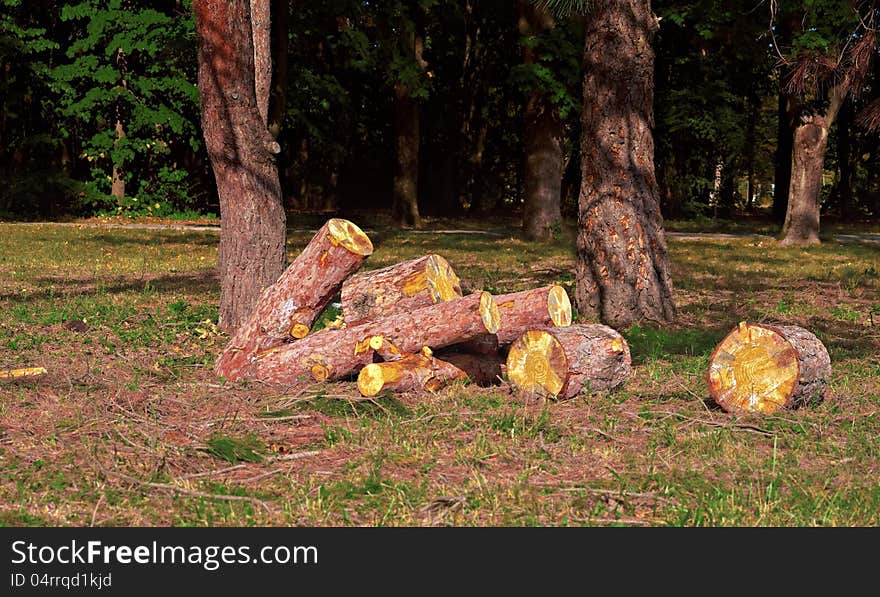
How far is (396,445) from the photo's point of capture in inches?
256

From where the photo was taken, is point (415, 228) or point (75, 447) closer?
point (75, 447)

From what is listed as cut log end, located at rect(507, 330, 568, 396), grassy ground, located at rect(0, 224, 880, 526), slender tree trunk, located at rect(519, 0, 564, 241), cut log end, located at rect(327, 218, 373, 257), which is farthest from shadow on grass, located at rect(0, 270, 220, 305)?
slender tree trunk, located at rect(519, 0, 564, 241)

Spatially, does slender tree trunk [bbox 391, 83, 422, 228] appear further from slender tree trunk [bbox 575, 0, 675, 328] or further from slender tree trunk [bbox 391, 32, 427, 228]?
slender tree trunk [bbox 575, 0, 675, 328]

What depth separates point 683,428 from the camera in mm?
7066

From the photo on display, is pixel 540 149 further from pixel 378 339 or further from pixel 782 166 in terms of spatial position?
pixel 378 339

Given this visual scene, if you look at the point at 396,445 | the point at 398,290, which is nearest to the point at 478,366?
the point at 398,290

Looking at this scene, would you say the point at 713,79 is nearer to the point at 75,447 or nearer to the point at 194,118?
the point at 194,118

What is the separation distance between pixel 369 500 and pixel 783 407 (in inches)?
136

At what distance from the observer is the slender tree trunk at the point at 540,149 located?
22109 millimetres

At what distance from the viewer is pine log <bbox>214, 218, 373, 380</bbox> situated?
8586 mm

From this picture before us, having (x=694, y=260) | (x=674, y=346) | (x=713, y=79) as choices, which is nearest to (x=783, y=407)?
(x=674, y=346)

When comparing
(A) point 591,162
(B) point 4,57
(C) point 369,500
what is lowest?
(C) point 369,500

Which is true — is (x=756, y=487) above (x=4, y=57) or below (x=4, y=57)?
below

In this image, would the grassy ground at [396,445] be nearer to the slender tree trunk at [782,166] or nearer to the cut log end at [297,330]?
the cut log end at [297,330]
